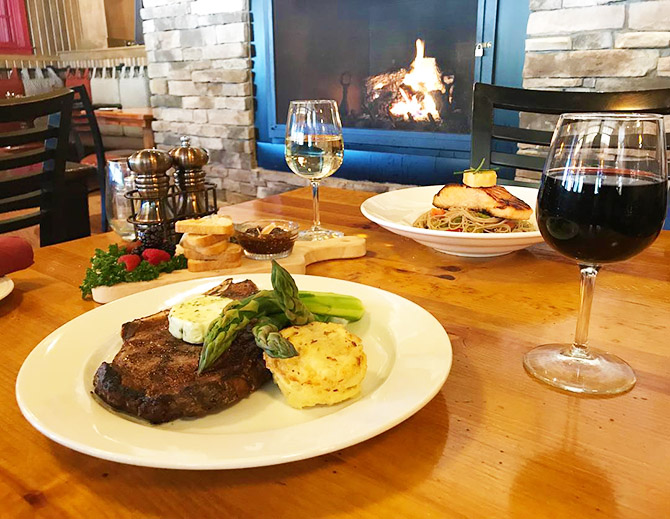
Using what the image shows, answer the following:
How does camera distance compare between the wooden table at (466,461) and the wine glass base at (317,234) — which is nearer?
the wooden table at (466,461)

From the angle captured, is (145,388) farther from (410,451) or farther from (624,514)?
(624,514)

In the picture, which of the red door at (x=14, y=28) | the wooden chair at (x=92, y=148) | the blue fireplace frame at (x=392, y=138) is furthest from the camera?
the red door at (x=14, y=28)

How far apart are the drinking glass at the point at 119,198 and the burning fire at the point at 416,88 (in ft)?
6.61

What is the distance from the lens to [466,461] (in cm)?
47

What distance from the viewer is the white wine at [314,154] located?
3.74ft

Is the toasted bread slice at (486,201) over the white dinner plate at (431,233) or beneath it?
over

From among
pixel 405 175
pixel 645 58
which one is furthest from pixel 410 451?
pixel 405 175

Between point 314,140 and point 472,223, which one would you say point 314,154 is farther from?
point 472,223

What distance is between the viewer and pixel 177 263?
37.3 inches

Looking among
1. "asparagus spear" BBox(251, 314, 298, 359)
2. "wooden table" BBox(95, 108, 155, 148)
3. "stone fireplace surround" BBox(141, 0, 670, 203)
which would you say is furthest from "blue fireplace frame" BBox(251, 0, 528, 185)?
"asparagus spear" BBox(251, 314, 298, 359)

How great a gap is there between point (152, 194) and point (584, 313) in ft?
2.52

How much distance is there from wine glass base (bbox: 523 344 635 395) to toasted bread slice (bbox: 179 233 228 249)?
52cm

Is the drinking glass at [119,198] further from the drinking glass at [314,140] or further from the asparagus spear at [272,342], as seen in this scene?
the asparagus spear at [272,342]

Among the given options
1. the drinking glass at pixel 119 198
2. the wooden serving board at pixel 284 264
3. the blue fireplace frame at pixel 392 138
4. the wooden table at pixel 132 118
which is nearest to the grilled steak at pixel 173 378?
the wooden serving board at pixel 284 264
